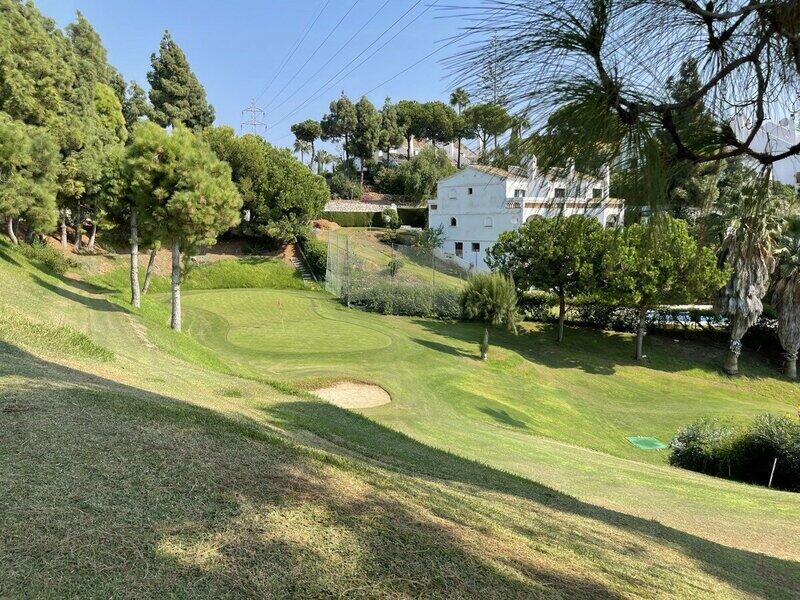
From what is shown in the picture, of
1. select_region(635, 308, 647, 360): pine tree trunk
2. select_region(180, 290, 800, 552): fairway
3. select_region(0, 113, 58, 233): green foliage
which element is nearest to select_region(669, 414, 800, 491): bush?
select_region(180, 290, 800, 552): fairway

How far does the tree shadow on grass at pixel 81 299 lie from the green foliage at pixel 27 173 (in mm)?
2319

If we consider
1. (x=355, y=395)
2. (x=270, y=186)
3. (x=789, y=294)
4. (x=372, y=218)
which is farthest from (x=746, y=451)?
(x=372, y=218)

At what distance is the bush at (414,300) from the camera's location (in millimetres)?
27438

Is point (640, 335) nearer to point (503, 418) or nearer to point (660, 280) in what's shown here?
point (660, 280)

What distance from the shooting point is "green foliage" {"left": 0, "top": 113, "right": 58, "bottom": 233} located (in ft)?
49.1

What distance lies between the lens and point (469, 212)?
40062 mm

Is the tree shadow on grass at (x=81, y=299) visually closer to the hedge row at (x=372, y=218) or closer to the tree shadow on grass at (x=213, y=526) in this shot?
the tree shadow on grass at (x=213, y=526)

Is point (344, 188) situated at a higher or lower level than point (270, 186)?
higher

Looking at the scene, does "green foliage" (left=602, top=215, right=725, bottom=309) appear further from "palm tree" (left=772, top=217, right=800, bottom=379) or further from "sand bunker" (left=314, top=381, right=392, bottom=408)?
"sand bunker" (left=314, top=381, right=392, bottom=408)

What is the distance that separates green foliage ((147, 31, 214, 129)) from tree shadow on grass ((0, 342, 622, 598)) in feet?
156

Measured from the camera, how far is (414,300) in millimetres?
27734

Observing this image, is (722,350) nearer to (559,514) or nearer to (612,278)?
(612,278)

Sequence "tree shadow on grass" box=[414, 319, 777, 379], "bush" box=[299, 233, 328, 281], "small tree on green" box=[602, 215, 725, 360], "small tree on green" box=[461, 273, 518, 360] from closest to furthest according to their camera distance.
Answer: "small tree on green" box=[602, 215, 725, 360], "tree shadow on grass" box=[414, 319, 777, 379], "small tree on green" box=[461, 273, 518, 360], "bush" box=[299, 233, 328, 281]

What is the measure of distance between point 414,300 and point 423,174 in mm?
33754
